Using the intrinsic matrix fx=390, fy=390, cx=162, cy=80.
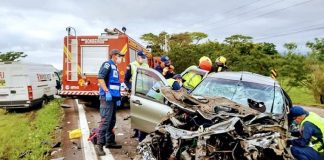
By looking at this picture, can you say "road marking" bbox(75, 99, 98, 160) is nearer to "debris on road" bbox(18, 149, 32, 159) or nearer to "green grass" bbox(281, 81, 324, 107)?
"debris on road" bbox(18, 149, 32, 159)

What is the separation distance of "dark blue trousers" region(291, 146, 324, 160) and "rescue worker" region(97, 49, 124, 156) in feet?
10.8

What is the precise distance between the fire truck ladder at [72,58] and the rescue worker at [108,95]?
23.6 ft

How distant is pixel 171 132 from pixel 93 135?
3.37 meters

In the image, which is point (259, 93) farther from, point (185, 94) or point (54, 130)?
point (54, 130)

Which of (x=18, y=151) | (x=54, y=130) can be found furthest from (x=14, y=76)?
(x=18, y=151)

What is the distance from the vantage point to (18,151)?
8.02 meters

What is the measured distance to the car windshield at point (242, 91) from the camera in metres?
6.33

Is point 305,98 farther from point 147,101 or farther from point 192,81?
point 147,101

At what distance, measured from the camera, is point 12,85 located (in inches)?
→ 668

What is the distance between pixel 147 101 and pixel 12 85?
11548mm

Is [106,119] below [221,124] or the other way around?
below

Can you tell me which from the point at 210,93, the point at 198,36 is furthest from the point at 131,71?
the point at 198,36

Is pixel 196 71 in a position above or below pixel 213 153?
above

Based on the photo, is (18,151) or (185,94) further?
(18,151)
